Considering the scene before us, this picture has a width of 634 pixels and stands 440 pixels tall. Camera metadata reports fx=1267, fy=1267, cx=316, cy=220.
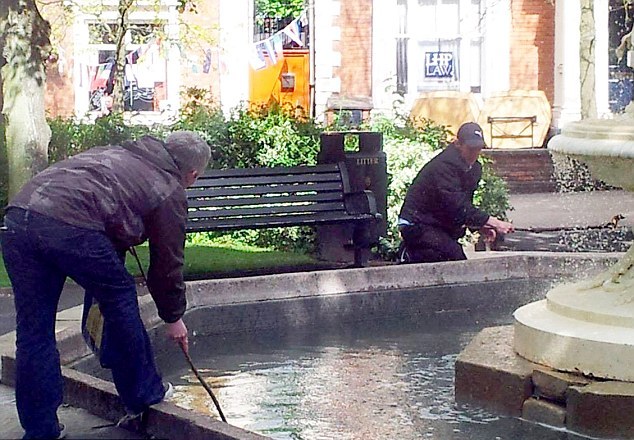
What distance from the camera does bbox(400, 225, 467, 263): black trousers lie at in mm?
9164

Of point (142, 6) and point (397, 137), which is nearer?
point (397, 137)

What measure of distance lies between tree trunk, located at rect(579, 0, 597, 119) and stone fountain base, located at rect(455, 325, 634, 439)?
1319 cm

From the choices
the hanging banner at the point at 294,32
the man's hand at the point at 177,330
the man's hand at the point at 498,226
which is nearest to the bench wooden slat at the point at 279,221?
the man's hand at the point at 498,226

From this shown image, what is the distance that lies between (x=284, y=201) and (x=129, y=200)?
590 centimetres

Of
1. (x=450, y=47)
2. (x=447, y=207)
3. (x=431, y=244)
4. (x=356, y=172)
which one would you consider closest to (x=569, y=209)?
(x=450, y=47)

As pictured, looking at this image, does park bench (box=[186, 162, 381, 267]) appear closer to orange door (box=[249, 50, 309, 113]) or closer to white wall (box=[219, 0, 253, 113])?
white wall (box=[219, 0, 253, 113])

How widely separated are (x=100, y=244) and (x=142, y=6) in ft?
55.4

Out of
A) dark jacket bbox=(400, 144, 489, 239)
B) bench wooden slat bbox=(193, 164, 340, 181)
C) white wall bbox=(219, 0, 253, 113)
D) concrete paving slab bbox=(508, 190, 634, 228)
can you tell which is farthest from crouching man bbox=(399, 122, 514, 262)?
white wall bbox=(219, 0, 253, 113)

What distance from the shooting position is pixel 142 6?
21.5m

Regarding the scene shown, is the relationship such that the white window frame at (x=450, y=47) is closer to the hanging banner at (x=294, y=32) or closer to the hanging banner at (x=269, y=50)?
the hanging banner at (x=269, y=50)

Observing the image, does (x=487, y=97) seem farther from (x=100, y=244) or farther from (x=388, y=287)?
(x=100, y=244)

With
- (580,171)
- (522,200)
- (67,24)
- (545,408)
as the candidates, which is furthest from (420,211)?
(67,24)

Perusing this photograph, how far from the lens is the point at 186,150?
17.7 ft

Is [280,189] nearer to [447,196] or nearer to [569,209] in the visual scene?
[447,196]
